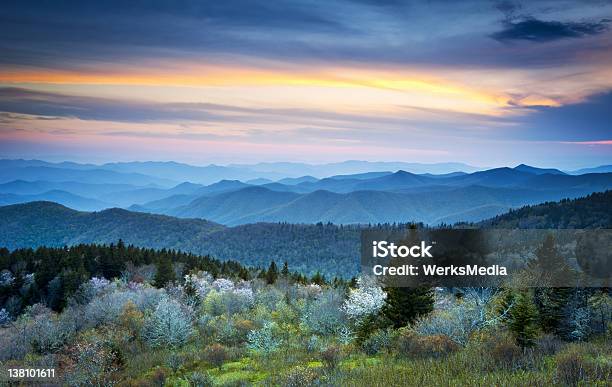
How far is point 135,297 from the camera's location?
5353cm

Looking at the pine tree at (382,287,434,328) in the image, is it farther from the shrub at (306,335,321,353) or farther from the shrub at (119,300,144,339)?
the shrub at (119,300,144,339)

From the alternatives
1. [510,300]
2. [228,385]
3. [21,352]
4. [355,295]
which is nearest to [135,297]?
[21,352]

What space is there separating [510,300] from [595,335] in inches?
194

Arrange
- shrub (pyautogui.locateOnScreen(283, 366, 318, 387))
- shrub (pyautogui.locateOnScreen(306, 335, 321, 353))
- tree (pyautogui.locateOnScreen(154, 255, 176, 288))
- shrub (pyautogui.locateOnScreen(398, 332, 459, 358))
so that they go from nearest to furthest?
shrub (pyautogui.locateOnScreen(283, 366, 318, 387)) < shrub (pyautogui.locateOnScreen(398, 332, 459, 358)) < shrub (pyautogui.locateOnScreen(306, 335, 321, 353)) < tree (pyautogui.locateOnScreen(154, 255, 176, 288))

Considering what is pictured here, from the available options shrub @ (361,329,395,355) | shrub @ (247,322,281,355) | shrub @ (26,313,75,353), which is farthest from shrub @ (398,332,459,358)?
shrub @ (26,313,75,353)

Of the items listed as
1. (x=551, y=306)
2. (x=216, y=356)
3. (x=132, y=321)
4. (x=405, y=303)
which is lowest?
(x=132, y=321)

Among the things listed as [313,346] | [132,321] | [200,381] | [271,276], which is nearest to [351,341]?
[313,346]

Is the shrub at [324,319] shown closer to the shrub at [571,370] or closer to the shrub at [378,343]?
the shrub at [378,343]

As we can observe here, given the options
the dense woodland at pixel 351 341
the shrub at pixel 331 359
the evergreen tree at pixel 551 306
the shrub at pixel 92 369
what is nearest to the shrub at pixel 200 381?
the dense woodland at pixel 351 341

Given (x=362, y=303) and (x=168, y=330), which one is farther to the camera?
(x=362, y=303)

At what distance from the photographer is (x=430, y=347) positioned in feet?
53.7

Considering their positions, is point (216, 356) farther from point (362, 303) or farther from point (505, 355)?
point (362, 303)

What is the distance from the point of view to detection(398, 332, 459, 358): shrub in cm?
1594

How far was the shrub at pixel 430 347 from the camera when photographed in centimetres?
1594
